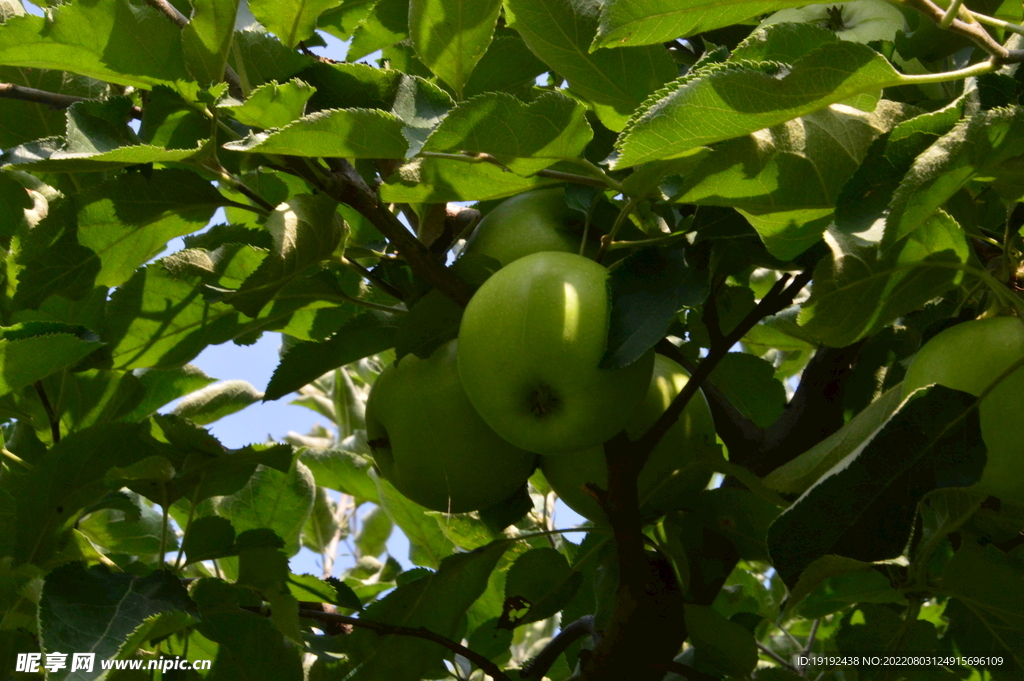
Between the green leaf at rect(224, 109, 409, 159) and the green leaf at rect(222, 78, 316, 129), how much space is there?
0.04 meters

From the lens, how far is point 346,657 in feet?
4.15

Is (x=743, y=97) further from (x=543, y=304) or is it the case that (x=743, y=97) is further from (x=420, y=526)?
(x=420, y=526)

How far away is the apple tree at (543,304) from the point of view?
2.72 ft

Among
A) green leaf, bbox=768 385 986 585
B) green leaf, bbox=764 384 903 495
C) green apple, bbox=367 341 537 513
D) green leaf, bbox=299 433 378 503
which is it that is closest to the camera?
green leaf, bbox=768 385 986 585

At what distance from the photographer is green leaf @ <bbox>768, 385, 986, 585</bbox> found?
2.67 ft

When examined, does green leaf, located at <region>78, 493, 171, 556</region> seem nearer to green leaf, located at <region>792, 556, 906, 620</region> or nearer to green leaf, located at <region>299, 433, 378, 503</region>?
green leaf, located at <region>299, 433, 378, 503</region>

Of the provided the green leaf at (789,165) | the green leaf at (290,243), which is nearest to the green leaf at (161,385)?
the green leaf at (290,243)

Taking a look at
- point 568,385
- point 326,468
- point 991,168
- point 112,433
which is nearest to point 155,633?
point 112,433

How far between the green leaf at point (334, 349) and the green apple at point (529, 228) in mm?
165

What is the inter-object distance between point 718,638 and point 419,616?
40cm

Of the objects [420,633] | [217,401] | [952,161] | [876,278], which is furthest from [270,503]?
[952,161]

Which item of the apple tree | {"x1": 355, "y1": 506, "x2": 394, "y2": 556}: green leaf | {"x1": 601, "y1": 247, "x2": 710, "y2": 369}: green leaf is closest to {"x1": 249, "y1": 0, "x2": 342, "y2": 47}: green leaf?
the apple tree

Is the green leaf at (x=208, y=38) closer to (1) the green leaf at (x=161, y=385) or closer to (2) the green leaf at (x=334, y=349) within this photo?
(2) the green leaf at (x=334, y=349)

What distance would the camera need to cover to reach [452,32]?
1011 millimetres
